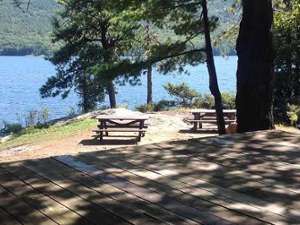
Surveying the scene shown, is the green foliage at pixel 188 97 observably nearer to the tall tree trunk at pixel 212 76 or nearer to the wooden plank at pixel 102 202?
the tall tree trunk at pixel 212 76

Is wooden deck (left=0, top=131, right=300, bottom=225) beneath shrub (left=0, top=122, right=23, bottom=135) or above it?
above

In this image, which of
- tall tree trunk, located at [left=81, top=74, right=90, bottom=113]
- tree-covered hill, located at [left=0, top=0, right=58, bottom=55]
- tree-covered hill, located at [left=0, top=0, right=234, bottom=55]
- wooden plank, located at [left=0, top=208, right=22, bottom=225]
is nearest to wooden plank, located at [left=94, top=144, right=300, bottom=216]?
wooden plank, located at [left=0, top=208, right=22, bottom=225]

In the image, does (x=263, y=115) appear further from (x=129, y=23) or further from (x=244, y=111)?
(x=129, y=23)

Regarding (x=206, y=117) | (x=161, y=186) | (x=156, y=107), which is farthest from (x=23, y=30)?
(x=161, y=186)

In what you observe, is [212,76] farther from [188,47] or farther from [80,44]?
[80,44]

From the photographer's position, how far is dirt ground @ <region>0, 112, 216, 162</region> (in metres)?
13.6

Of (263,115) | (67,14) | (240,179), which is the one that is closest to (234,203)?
(240,179)

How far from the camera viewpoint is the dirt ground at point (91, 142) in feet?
44.6

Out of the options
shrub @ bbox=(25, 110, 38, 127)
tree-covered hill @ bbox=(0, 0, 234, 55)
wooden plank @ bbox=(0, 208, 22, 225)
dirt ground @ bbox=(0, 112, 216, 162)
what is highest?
tree-covered hill @ bbox=(0, 0, 234, 55)

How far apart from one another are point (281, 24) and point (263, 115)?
393 inches

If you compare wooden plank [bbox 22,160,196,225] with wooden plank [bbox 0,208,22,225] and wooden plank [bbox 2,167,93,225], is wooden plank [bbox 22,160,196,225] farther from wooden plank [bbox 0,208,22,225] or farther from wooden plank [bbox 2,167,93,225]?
wooden plank [bbox 0,208,22,225]

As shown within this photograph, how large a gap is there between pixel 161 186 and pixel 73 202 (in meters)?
0.68

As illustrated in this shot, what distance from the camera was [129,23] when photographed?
1445 centimetres

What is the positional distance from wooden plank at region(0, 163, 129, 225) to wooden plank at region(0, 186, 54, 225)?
0.64 feet
